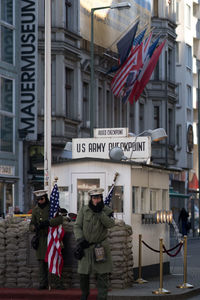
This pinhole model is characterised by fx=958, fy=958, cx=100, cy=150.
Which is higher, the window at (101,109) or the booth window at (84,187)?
the window at (101,109)

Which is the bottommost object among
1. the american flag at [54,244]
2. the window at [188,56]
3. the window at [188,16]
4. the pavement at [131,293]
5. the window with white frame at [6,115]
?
the pavement at [131,293]

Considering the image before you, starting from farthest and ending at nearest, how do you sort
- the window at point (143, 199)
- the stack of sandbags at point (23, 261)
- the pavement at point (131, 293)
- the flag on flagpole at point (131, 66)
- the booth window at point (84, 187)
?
the flag on flagpole at point (131, 66), the window at point (143, 199), the booth window at point (84, 187), the stack of sandbags at point (23, 261), the pavement at point (131, 293)

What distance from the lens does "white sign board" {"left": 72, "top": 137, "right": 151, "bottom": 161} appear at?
21.3 meters

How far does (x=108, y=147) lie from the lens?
21.4 meters

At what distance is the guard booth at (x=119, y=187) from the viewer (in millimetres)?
19484

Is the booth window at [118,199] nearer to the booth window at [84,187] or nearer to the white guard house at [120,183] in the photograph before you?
the white guard house at [120,183]

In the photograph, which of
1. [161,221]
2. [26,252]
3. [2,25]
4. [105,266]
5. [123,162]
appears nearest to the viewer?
[105,266]

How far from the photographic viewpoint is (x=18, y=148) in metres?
42.0

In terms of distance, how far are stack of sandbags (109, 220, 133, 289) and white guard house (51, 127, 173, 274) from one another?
4.86 feet

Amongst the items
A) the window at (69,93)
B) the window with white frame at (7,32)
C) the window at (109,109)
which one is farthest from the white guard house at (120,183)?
the window at (109,109)

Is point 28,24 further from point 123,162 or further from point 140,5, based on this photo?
point 123,162

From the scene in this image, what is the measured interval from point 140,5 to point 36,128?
49.1 ft

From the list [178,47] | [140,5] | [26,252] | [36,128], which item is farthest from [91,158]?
[178,47]

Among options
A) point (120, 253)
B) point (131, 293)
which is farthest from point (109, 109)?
point (131, 293)
